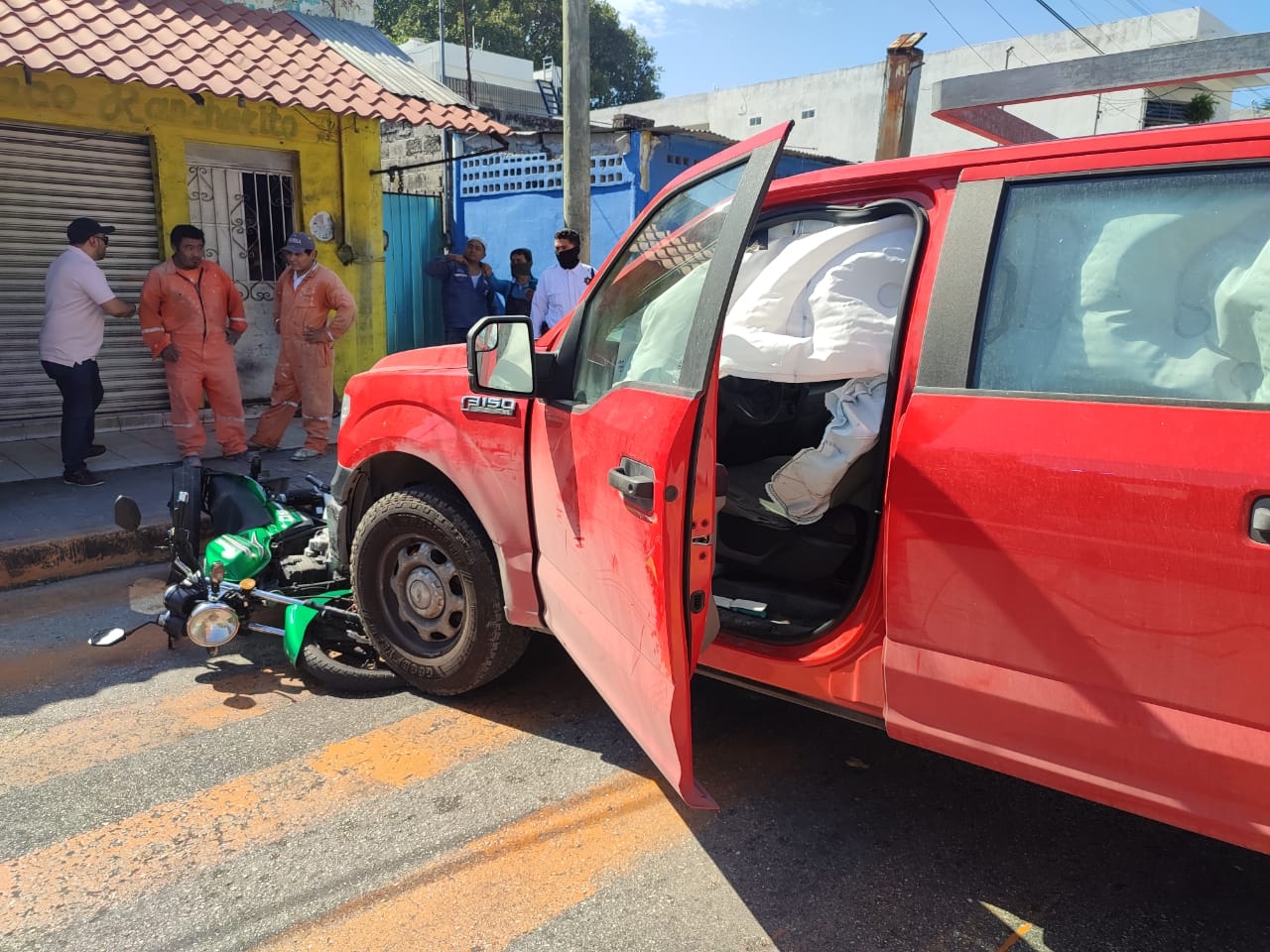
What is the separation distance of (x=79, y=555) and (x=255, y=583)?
2102 millimetres

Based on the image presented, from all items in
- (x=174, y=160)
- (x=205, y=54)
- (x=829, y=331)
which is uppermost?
(x=205, y=54)

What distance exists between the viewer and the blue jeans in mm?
6215

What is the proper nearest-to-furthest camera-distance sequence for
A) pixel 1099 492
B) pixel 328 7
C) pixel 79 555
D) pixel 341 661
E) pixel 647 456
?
1. pixel 1099 492
2. pixel 647 456
3. pixel 341 661
4. pixel 79 555
5. pixel 328 7

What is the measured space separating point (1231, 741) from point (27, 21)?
318 inches

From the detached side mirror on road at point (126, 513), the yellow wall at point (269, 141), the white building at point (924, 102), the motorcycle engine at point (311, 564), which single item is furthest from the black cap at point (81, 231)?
the white building at point (924, 102)

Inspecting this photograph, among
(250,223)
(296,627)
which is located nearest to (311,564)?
(296,627)

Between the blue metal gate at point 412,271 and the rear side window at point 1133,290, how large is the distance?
9.90 metres

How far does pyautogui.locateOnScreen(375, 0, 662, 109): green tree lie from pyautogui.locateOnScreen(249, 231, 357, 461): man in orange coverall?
132 feet

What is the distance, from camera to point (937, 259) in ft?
7.49

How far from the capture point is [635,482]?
221cm

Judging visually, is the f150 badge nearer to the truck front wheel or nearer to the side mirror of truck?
the side mirror of truck

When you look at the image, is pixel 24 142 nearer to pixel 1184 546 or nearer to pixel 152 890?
pixel 152 890

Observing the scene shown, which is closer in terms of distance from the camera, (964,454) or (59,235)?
(964,454)

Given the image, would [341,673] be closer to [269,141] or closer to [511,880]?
[511,880]
